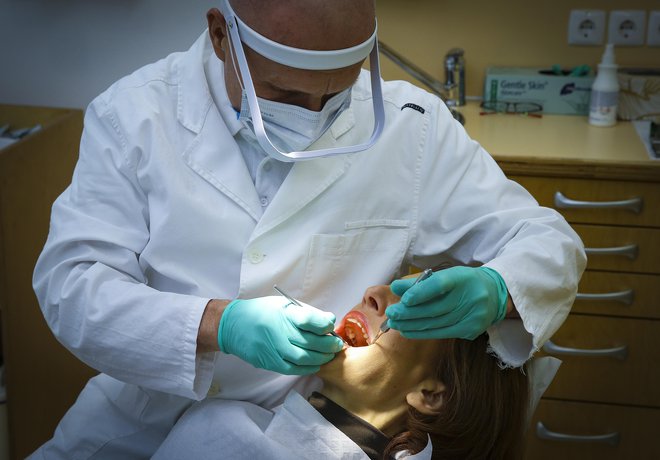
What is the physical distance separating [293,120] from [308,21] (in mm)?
213

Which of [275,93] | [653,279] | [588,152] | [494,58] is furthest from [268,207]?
[494,58]

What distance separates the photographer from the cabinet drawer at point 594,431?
8.31 ft

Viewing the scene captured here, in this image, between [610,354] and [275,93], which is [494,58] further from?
[275,93]

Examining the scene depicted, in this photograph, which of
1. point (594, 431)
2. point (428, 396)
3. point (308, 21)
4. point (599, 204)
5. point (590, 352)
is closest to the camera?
point (308, 21)

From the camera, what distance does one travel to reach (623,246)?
2389mm

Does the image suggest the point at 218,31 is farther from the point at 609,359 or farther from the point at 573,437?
the point at 573,437

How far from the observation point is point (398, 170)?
1.65m

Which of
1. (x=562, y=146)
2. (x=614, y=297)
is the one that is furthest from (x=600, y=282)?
(x=562, y=146)

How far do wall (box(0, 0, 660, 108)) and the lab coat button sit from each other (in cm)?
132

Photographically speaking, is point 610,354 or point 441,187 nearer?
point 441,187

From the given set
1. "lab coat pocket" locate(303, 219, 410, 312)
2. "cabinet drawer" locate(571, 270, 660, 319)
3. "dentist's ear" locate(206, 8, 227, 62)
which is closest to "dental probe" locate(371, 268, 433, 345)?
"lab coat pocket" locate(303, 219, 410, 312)

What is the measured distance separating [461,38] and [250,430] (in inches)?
70.9

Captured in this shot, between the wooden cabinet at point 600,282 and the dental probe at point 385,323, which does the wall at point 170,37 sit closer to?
the wooden cabinet at point 600,282

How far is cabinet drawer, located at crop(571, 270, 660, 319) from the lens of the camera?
7.93ft
